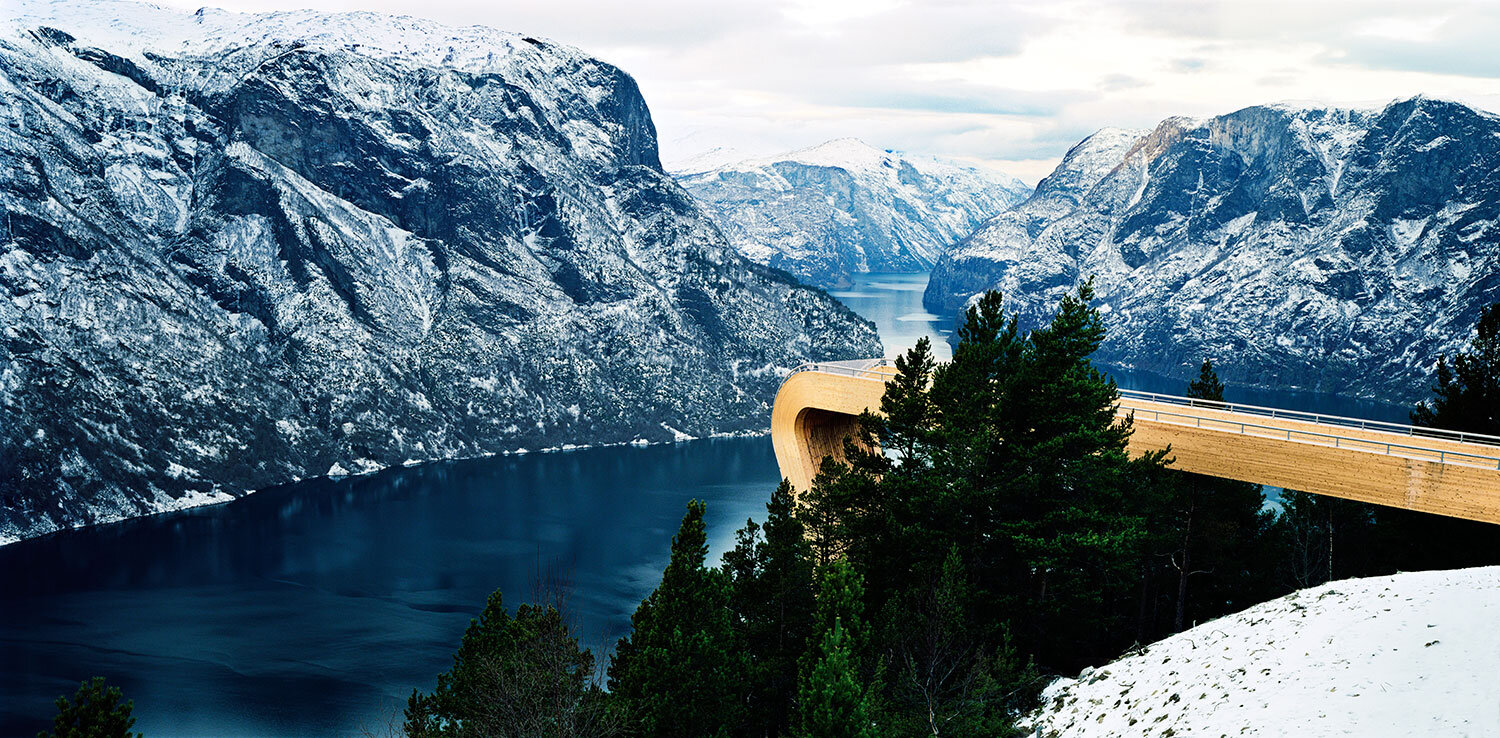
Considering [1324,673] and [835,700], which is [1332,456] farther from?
[835,700]

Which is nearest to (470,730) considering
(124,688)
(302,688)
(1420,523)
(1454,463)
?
(1454,463)

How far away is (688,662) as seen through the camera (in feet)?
120

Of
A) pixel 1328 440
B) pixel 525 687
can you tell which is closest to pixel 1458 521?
pixel 1328 440

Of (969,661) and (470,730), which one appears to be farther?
(470,730)

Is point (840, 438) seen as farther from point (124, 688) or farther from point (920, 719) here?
point (124, 688)

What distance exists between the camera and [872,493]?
4584 centimetres

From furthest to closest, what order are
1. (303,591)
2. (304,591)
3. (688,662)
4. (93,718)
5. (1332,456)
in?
(303,591), (304,591), (93,718), (1332,456), (688,662)

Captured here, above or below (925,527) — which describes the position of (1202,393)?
above

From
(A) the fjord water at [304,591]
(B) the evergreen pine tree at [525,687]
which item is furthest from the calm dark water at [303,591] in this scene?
(B) the evergreen pine tree at [525,687]

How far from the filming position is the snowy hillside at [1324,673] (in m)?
23.3

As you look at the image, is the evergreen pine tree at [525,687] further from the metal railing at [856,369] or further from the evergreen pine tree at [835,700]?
the metal railing at [856,369]

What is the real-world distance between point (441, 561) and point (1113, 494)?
388 feet

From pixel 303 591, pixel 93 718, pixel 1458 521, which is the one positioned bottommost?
pixel 303 591

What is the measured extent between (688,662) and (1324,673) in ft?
59.7
